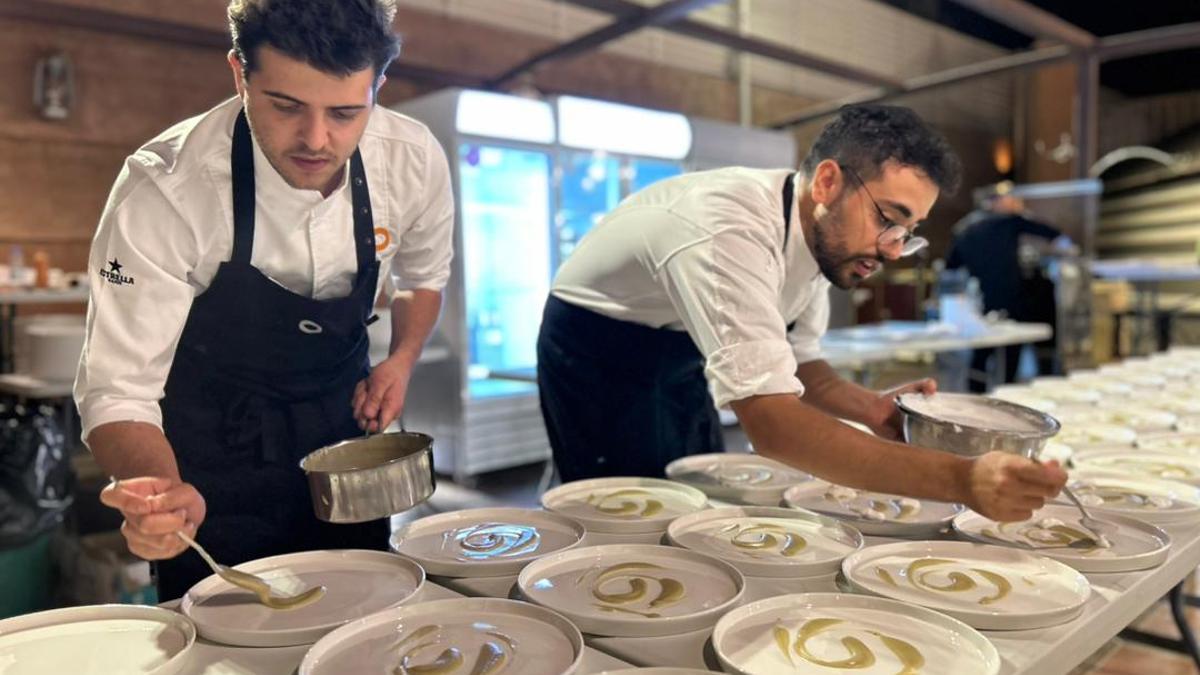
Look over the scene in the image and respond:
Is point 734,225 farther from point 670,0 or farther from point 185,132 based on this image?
point 670,0

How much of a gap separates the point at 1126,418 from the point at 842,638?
60.0 inches

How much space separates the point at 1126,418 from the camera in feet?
6.68

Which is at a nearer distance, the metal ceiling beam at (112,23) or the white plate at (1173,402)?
the white plate at (1173,402)

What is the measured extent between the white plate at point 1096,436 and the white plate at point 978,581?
771 millimetres

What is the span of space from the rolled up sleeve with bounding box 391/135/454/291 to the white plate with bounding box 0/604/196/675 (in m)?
0.82

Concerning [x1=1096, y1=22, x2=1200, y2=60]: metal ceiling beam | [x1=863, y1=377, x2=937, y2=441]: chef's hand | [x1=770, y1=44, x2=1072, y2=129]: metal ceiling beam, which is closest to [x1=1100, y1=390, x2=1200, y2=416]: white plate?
[x1=863, y1=377, x2=937, y2=441]: chef's hand

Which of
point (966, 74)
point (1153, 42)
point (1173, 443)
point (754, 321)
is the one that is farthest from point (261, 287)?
point (966, 74)

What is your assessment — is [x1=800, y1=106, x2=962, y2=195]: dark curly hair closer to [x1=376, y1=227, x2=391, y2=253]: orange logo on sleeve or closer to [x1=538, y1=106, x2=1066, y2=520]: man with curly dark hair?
[x1=538, y1=106, x2=1066, y2=520]: man with curly dark hair

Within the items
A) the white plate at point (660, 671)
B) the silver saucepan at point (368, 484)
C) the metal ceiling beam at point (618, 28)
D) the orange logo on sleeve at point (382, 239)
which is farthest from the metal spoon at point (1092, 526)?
the metal ceiling beam at point (618, 28)

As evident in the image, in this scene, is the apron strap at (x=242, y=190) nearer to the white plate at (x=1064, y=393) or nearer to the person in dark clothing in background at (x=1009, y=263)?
the white plate at (x=1064, y=393)

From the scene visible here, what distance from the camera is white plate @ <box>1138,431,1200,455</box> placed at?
173 centimetres

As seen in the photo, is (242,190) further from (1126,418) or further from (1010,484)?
(1126,418)

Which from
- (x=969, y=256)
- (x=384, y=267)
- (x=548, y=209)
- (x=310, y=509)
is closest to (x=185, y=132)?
(x=384, y=267)

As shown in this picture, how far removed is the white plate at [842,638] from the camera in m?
0.85
